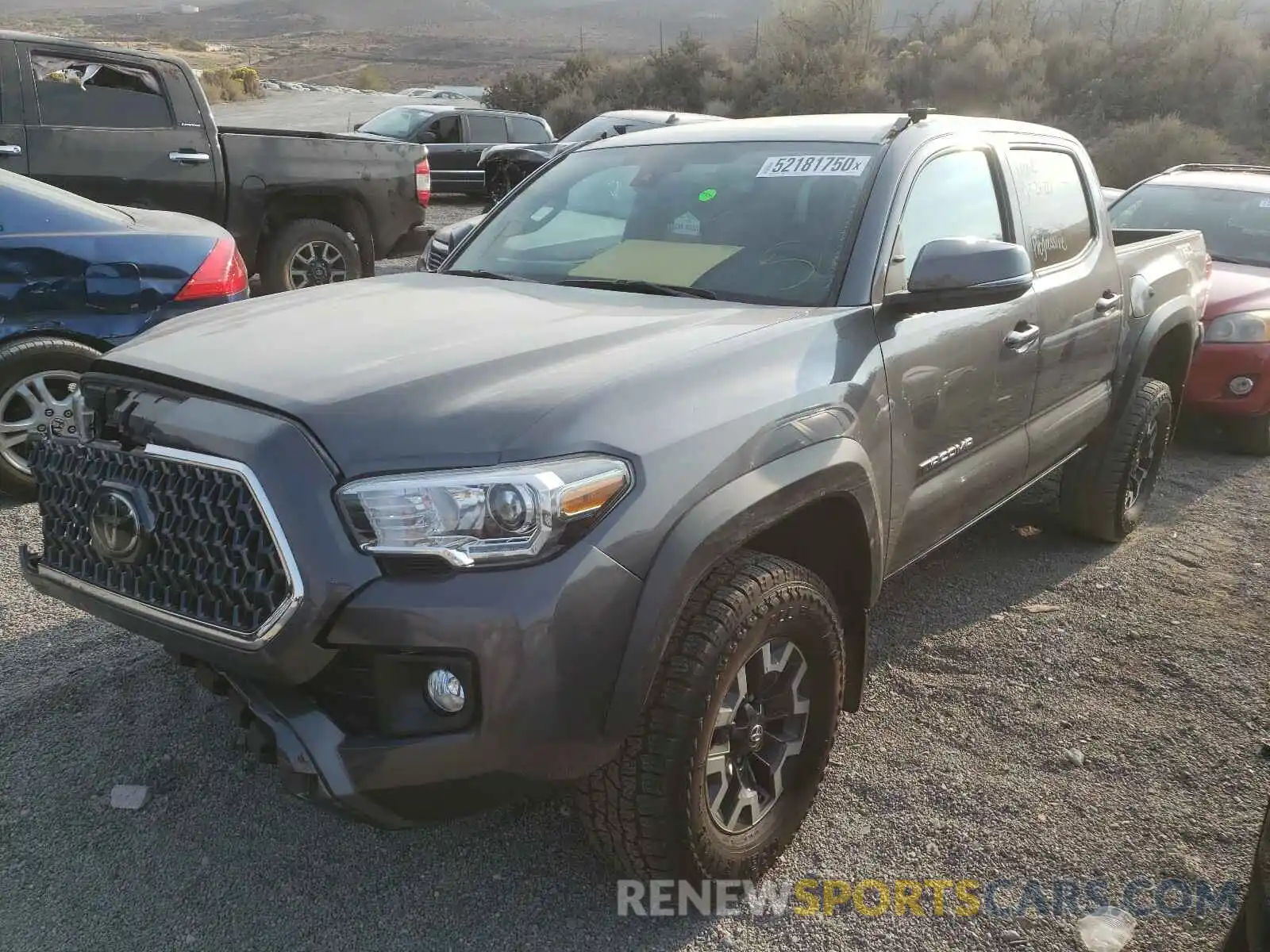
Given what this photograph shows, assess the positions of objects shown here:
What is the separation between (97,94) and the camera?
6.79 meters

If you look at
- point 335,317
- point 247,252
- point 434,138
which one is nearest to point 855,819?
point 335,317

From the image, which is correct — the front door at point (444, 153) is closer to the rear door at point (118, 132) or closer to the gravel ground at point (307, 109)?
the rear door at point (118, 132)

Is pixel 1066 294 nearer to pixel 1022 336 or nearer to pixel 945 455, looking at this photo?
pixel 1022 336

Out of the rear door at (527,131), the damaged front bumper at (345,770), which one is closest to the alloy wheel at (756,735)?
the damaged front bumper at (345,770)

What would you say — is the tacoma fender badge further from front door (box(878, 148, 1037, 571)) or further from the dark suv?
the dark suv

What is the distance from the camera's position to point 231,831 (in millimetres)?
2729

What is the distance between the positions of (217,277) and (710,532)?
3540 millimetres

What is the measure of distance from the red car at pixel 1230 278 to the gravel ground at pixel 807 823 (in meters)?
2.37

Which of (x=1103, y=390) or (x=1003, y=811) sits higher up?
(x=1103, y=390)

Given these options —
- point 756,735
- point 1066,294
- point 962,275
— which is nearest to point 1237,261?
point 1066,294

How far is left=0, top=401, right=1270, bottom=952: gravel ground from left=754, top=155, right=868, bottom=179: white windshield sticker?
65.4 inches

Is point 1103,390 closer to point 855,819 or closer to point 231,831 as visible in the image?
point 855,819

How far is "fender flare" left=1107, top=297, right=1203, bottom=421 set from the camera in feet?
14.7

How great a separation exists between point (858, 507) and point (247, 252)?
597 centimetres
